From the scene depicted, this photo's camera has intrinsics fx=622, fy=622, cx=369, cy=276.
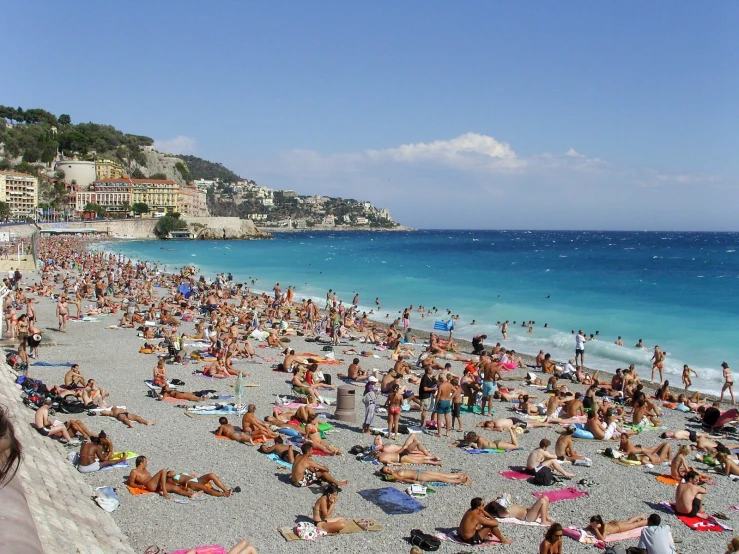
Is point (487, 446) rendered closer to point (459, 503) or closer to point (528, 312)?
point (459, 503)

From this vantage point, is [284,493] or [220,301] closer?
[284,493]

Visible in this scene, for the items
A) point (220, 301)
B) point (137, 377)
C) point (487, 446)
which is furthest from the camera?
point (220, 301)

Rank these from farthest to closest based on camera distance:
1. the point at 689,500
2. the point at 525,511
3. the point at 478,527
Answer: the point at 689,500
the point at 525,511
the point at 478,527

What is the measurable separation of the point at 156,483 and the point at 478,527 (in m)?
4.24

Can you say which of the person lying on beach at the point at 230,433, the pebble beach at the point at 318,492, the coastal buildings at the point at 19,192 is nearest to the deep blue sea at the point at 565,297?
the pebble beach at the point at 318,492

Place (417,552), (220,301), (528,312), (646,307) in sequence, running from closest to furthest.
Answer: (417,552), (220,301), (528,312), (646,307)

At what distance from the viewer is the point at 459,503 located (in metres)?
8.57

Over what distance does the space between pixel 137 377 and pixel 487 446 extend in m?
8.39

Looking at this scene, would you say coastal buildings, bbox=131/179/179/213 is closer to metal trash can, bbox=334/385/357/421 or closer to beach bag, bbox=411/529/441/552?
metal trash can, bbox=334/385/357/421

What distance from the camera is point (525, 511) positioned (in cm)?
812

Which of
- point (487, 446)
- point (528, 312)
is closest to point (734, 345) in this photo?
point (528, 312)

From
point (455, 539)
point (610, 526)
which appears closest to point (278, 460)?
point (455, 539)

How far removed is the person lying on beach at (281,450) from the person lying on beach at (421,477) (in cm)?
151

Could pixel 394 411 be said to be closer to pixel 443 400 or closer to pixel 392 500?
pixel 443 400
